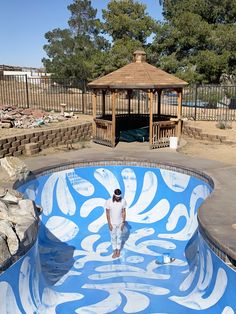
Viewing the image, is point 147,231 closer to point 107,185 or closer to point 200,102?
point 107,185

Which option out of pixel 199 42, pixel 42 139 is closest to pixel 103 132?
pixel 42 139

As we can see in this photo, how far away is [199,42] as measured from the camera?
31891 millimetres

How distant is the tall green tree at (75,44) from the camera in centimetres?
4791

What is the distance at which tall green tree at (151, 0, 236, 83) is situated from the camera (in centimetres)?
3003

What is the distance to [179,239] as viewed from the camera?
10367 mm

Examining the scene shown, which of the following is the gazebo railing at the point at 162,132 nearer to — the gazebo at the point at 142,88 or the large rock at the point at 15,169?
the gazebo at the point at 142,88

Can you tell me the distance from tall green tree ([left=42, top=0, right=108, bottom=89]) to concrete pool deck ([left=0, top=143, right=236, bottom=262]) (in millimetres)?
22474

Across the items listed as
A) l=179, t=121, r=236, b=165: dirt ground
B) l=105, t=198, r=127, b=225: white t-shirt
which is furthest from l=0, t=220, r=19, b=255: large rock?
A: l=179, t=121, r=236, b=165: dirt ground

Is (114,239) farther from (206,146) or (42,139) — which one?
(206,146)

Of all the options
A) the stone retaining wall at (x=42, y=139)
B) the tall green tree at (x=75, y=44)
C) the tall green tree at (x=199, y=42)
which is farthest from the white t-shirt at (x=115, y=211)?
the tall green tree at (x=75, y=44)

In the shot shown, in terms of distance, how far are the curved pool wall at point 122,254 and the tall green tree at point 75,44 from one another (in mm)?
25535

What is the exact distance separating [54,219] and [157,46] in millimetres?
25292

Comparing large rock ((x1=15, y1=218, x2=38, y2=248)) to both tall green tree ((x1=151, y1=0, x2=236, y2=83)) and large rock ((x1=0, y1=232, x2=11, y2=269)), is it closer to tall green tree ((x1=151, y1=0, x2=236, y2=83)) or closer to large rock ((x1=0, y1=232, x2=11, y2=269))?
large rock ((x1=0, y1=232, x2=11, y2=269))

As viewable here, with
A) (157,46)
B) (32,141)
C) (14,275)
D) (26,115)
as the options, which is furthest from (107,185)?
→ (157,46)
